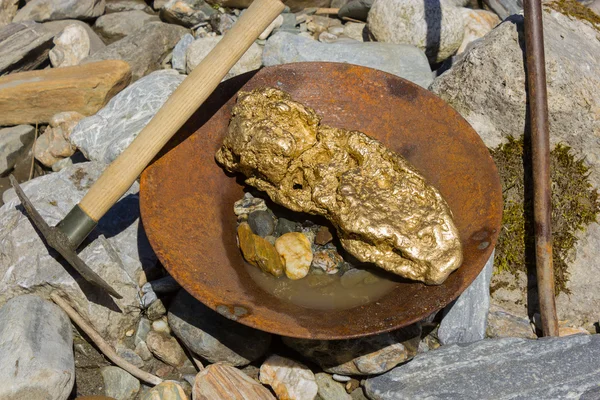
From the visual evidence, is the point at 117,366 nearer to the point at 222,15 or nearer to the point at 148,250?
the point at 148,250

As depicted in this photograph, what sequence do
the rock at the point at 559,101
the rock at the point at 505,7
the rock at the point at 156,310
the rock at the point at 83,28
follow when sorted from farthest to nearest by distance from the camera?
the rock at the point at 505,7 → the rock at the point at 83,28 → the rock at the point at 559,101 → the rock at the point at 156,310

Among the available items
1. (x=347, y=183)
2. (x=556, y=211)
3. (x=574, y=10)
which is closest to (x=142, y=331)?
(x=347, y=183)

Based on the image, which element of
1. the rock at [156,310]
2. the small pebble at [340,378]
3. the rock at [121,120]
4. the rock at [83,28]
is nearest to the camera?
the small pebble at [340,378]

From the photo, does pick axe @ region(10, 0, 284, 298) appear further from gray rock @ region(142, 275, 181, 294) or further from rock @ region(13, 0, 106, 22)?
rock @ region(13, 0, 106, 22)

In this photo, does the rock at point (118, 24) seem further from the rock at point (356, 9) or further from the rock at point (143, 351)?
the rock at point (143, 351)

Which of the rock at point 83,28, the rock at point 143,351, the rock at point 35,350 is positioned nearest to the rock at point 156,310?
the rock at point 143,351

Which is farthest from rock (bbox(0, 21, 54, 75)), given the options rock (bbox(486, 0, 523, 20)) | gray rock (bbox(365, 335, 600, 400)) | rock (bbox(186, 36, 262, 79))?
rock (bbox(486, 0, 523, 20))
